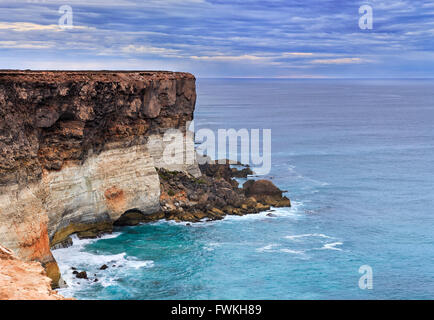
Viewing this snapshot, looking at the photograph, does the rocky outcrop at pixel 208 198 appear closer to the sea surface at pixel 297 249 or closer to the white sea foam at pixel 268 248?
the sea surface at pixel 297 249

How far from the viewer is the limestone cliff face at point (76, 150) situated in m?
39.0

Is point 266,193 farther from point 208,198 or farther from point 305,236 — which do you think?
point 305,236

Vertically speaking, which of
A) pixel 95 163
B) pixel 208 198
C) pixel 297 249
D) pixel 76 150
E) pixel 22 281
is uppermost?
pixel 76 150

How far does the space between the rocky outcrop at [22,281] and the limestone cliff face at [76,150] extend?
18.9 m

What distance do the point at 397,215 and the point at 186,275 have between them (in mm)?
30249

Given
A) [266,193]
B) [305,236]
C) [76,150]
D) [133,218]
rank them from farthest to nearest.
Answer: [266,193] < [133,218] < [305,236] < [76,150]

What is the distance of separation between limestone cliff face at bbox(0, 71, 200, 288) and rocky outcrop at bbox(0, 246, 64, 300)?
18.9 meters

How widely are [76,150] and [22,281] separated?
30860mm

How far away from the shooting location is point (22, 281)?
17.8m

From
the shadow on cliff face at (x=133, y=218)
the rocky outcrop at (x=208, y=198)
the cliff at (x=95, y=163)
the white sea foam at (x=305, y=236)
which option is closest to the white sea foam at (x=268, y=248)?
the white sea foam at (x=305, y=236)

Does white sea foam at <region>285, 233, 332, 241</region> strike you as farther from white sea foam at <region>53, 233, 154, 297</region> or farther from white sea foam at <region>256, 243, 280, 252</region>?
white sea foam at <region>53, 233, 154, 297</region>

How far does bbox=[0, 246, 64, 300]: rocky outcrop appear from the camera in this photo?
1647cm

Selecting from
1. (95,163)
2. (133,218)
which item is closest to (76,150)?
(95,163)

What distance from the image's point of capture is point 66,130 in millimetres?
46844
